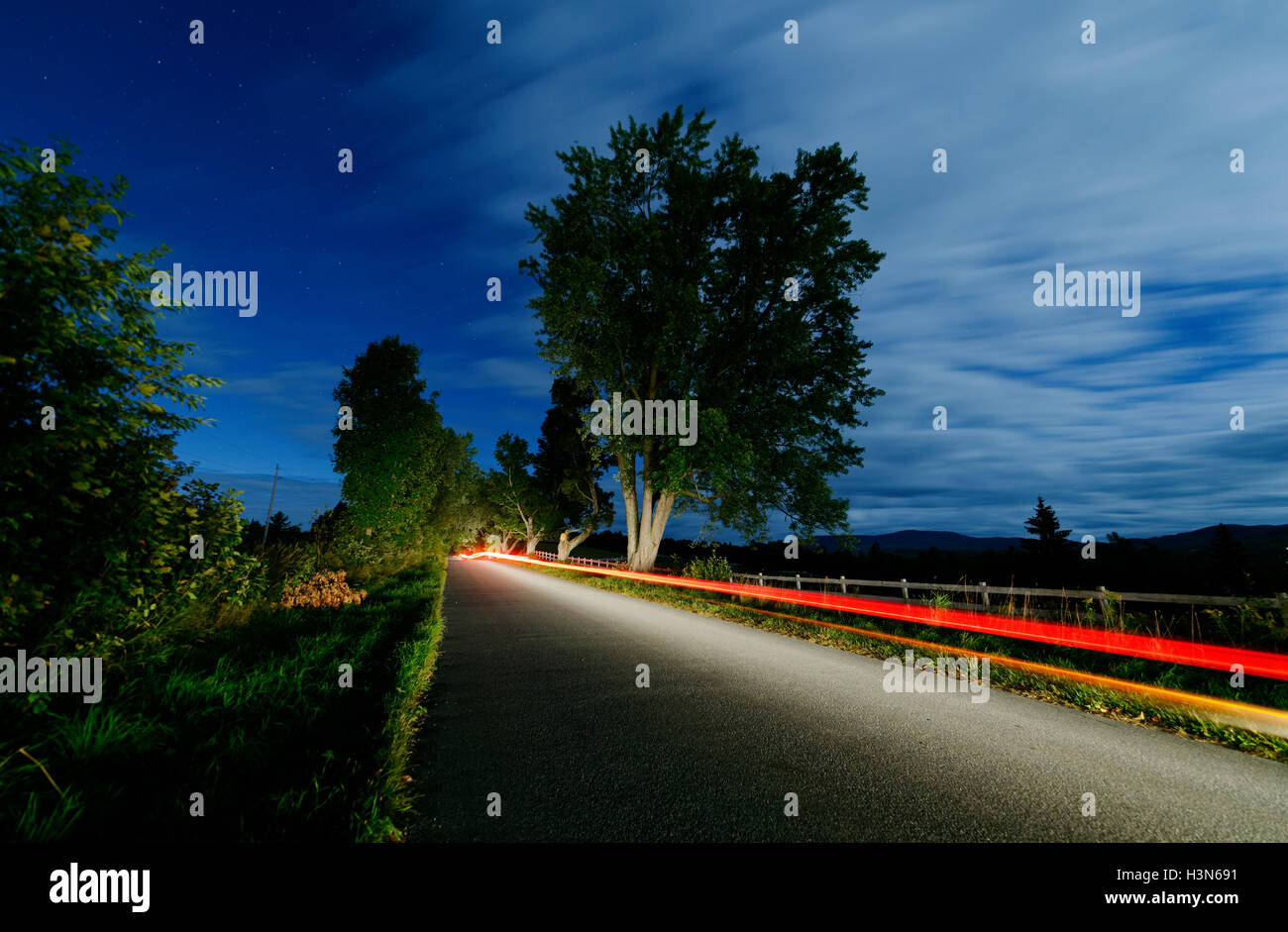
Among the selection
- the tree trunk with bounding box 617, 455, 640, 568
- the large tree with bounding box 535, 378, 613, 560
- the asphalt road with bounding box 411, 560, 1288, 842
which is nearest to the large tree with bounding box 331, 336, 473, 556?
the tree trunk with bounding box 617, 455, 640, 568

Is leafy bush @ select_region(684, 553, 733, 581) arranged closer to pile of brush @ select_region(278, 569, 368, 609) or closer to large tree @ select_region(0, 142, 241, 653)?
pile of brush @ select_region(278, 569, 368, 609)

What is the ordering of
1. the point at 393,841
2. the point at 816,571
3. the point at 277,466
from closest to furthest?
1. the point at 393,841
2. the point at 816,571
3. the point at 277,466

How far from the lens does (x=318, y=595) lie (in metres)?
9.59

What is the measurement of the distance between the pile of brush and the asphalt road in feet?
15.5

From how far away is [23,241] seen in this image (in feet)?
10.5

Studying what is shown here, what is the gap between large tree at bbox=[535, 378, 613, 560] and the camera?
38.2 metres

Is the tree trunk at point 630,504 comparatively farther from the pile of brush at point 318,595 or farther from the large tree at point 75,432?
the large tree at point 75,432

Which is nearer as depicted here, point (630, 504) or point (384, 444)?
point (384, 444)

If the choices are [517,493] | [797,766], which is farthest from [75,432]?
[517,493]

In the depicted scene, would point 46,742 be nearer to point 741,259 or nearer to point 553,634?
point 553,634

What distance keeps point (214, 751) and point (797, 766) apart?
396cm

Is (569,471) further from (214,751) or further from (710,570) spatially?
(214,751)

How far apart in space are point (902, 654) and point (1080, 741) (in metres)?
→ 3.24
